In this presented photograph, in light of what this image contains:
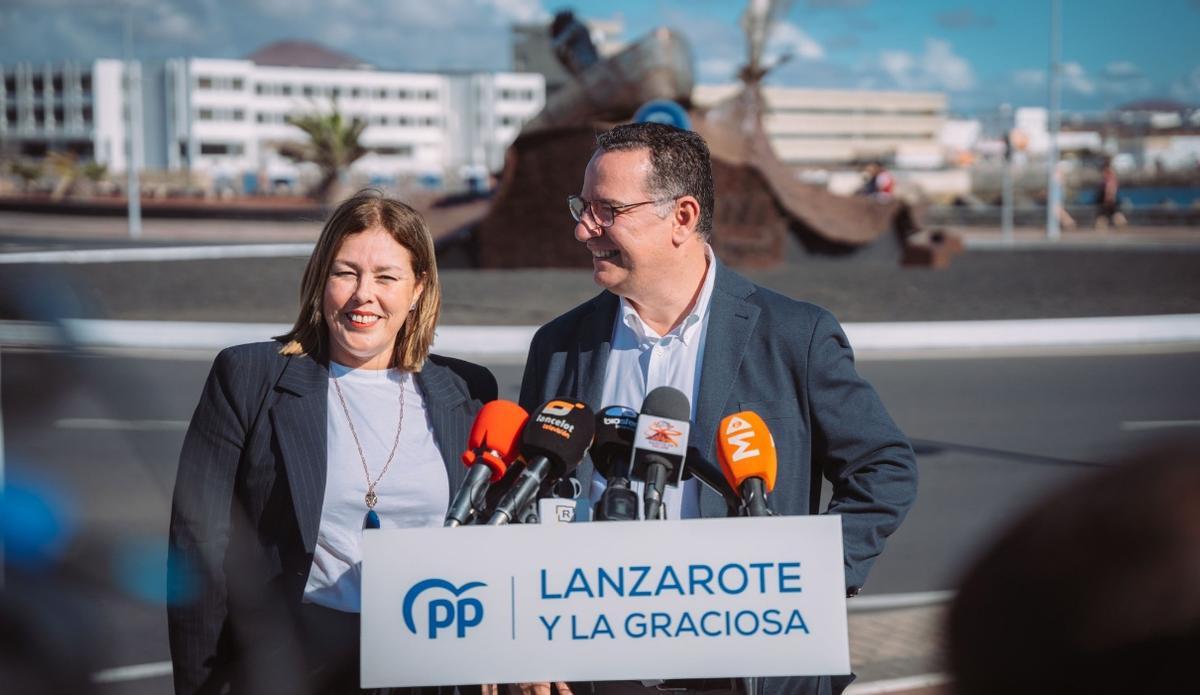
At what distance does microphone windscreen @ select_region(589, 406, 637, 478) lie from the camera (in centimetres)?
228

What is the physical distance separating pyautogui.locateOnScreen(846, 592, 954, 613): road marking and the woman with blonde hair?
3.06 metres

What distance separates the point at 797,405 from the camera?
2658 millimetres

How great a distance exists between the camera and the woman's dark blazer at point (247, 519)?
266 centimetres

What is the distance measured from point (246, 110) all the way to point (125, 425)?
114429 mm

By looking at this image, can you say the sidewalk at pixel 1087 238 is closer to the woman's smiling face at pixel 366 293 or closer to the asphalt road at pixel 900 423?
the asphalt road at pixel 900 423

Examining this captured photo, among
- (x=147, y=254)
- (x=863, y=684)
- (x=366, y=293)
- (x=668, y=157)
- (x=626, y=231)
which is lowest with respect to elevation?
(x=863, y=684)

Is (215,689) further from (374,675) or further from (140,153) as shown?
(140,153)

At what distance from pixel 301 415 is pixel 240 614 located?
16.6 inches

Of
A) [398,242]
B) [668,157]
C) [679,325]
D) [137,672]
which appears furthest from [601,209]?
[137,672]

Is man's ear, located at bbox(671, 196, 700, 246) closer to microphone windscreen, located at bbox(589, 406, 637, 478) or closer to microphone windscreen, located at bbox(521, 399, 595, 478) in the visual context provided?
microphone windscreen, located at bbox(589, 406, 637, 478)

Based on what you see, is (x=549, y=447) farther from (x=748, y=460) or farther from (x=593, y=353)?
(x=593, y=353)

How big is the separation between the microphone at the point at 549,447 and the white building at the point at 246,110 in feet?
329

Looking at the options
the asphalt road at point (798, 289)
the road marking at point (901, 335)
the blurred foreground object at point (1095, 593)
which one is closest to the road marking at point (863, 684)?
the blurred foreground object at point (1095, 593)

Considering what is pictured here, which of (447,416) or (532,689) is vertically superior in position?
(447,416)
